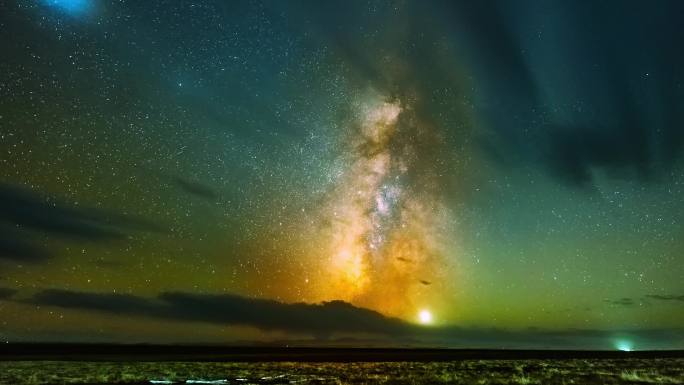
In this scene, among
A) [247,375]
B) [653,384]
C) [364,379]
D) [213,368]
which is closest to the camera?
[653,384]

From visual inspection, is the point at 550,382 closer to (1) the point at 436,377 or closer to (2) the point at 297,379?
(1) the point at 436,377

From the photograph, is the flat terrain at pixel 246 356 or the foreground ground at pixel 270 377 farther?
the flat terrain at pixel 246 356

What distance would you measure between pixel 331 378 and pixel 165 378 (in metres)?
12.2

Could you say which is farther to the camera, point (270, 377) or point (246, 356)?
point (246, 356)

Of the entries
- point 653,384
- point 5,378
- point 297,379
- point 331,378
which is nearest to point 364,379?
point 331,378

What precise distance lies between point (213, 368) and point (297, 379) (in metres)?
12.6

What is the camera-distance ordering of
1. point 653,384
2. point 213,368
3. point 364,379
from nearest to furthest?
point 653,384 < point 364,379 < point 213,368

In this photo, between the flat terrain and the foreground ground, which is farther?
the flat terrain

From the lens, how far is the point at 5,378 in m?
33.1

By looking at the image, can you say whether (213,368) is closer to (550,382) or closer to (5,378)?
(5,378)

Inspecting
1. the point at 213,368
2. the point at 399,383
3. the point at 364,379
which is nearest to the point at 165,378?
the point at 213,368

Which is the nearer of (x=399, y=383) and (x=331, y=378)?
(x=399, y=383)

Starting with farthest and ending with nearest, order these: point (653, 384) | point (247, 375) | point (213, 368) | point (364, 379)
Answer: point (213, 368) < point (247, 375) < point (364, 379) < point (653, 384)

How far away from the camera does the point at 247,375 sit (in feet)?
127
